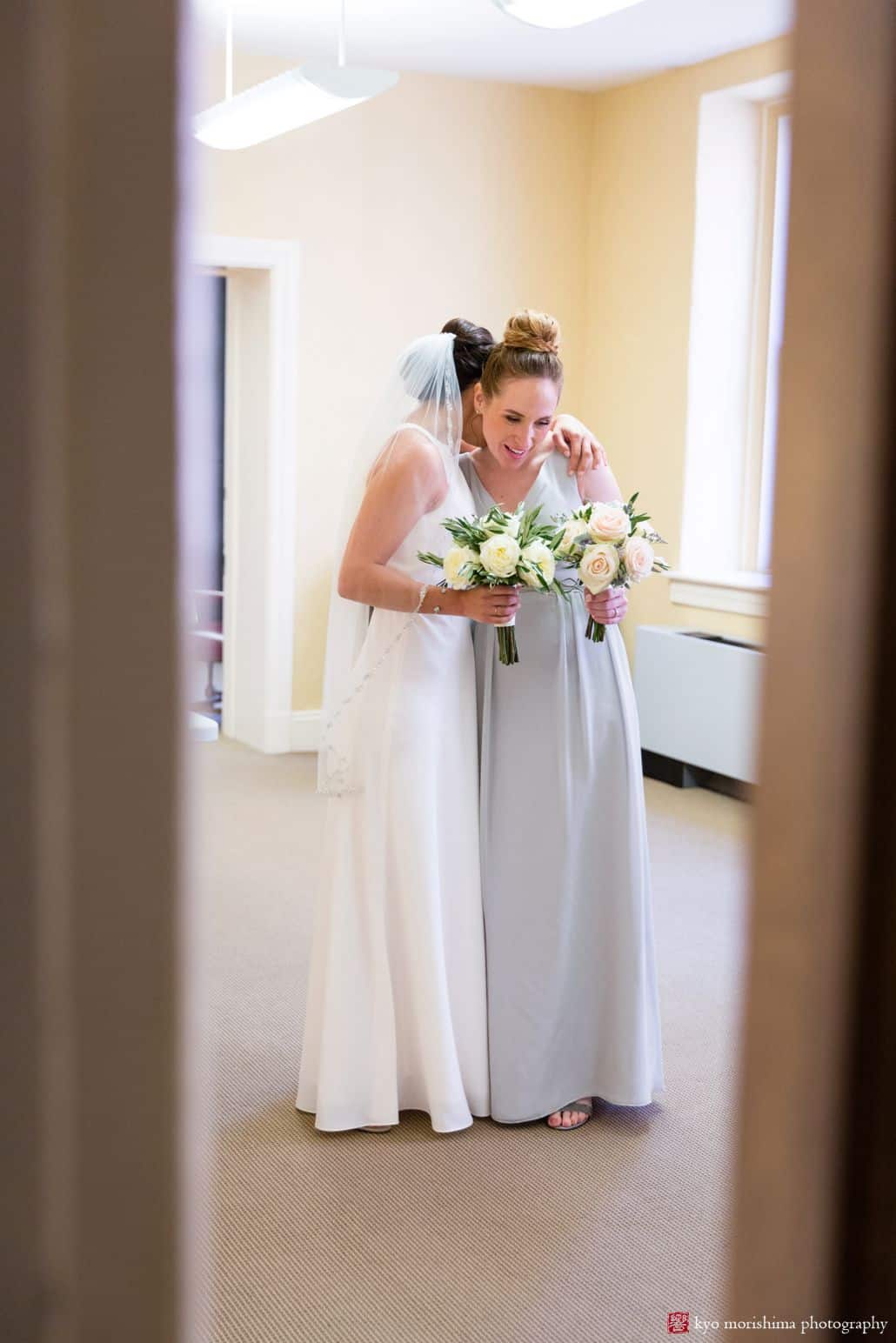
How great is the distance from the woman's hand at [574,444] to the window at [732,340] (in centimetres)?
332

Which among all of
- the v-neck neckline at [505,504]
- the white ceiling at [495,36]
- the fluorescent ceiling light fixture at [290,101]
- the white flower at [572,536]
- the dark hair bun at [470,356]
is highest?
the white ceiling at [495,36]

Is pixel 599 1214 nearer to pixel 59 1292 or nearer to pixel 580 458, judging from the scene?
pixel 580 458

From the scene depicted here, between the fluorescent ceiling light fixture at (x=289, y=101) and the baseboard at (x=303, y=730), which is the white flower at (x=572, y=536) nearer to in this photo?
the fluorescent ceiling light fixture at (x=289, y=101)

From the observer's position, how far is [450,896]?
280 centimetres

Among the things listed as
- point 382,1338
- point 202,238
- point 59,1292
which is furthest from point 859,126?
point 382,1338

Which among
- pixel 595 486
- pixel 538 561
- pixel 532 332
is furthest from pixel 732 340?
pixel 538 561

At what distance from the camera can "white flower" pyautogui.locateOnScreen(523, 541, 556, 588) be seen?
103 inches

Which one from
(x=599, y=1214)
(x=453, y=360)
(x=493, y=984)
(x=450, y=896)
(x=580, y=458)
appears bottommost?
(x=599, y=1214)

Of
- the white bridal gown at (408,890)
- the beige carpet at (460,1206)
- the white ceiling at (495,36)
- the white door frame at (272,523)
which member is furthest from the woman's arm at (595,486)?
the white door frame at (272,523)

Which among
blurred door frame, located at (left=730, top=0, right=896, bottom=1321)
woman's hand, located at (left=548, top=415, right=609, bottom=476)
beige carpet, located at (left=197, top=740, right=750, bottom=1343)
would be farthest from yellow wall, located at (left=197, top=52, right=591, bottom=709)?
blurred door frame, located at (left=730, top=0, right=896, bottom=1321)

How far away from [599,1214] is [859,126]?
2398mm

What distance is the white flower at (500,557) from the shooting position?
8.42 ft

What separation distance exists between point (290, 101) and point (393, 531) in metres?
2.27

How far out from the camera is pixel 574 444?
2.89 metres
